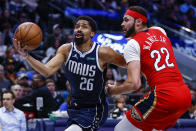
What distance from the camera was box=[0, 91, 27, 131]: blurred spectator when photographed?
750 cm

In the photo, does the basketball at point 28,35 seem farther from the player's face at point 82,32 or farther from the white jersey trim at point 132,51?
the white jersey trim at point 132,51

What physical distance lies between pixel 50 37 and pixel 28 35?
7330 millimetres

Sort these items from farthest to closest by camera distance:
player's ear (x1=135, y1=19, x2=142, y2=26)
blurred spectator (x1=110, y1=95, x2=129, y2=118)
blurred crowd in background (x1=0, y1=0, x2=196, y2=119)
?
blurred crowd in background (x1=0, y1=0, x2=196, y2=119) → blurred spectator (x1=110, y1=95, x2=129, y2=118) → player's ear (x1=135, y1=19, x2=142, y2=26)

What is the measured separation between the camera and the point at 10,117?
24.8 ft

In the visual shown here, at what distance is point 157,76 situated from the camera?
4.33 meters

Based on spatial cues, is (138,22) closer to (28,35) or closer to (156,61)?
(156,61)

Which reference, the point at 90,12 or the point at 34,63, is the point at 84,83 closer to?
the point at 34,63

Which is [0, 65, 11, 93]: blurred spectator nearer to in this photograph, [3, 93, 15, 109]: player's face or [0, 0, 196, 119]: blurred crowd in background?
[0, 0, 196, 119]: blurred crowd in background

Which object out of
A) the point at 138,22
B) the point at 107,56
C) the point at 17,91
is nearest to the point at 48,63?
the point at 107,56

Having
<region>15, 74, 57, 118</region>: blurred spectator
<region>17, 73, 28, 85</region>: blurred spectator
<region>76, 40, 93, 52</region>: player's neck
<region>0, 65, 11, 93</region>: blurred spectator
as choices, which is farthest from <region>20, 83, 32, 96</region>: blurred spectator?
<region>76, 40, 93, 52</region>: player's neck

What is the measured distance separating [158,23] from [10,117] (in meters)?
7.96

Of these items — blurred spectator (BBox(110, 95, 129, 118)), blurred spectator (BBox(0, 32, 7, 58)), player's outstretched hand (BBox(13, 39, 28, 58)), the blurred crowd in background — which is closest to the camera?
player's outstretched hand (BBox(13, 39, 28, 58))

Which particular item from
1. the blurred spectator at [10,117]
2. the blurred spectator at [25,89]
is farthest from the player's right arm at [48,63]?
the blurred spectator at [25,89]

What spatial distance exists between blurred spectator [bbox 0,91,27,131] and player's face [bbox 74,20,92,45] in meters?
3.21
